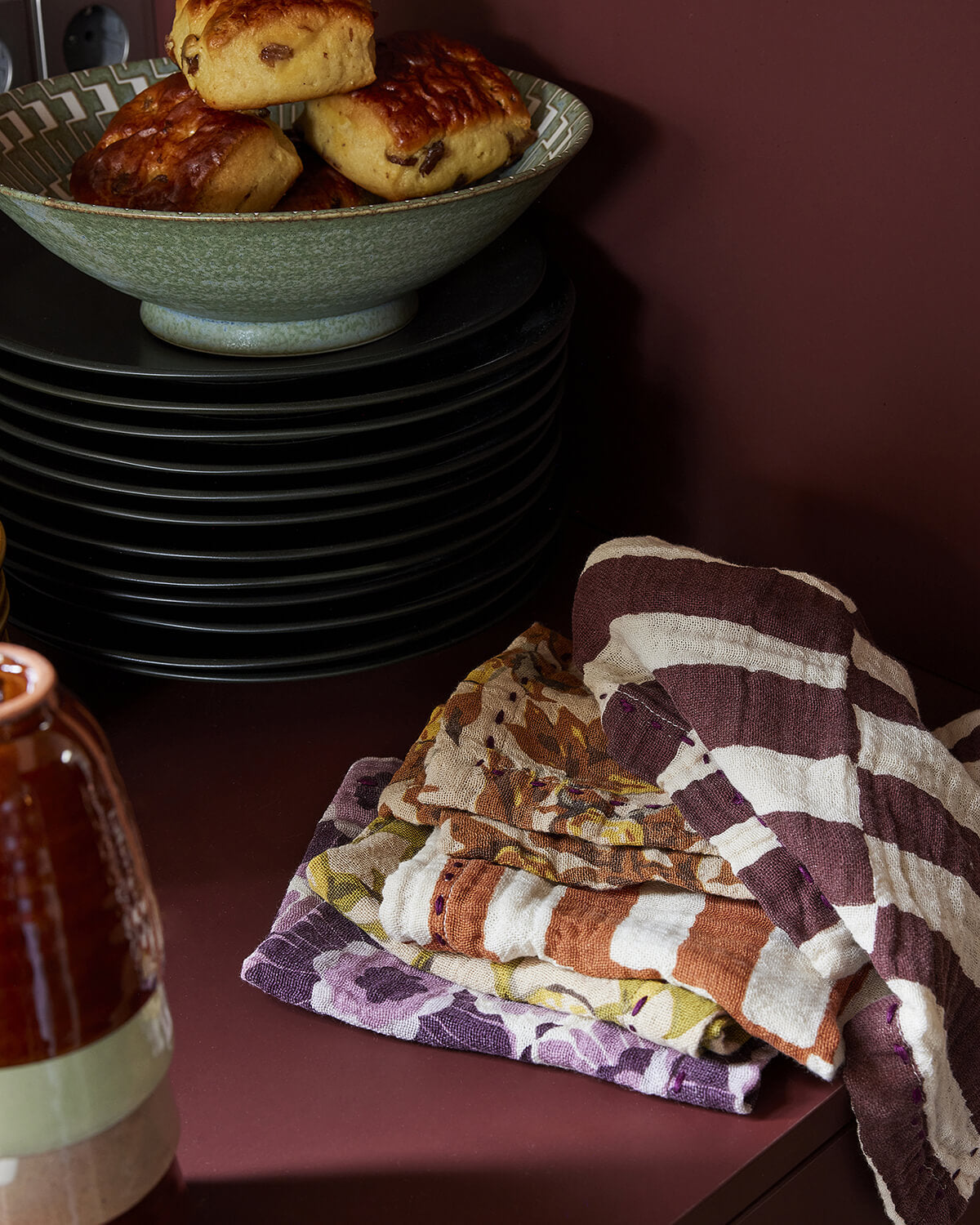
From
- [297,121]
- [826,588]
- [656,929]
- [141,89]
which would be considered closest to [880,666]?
[826,588]

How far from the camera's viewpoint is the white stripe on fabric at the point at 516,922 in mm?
455

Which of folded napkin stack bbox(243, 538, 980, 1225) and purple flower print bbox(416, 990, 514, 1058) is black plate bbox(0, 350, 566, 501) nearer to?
folded napkin stack bbox(243, 538, 980, 1225)

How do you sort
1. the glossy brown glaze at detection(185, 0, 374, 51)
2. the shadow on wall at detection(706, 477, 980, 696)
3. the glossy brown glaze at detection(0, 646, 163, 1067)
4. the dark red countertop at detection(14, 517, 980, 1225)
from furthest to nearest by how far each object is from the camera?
the shadow on wall at detection(706, 477, 980, 696), the glossy brown glaze at detection(185, 0, 374, 51), the dark red countertop at detection(14, 517, 980, 1225), the glossy brown glaze at detection(0, 646, 163, 1067)

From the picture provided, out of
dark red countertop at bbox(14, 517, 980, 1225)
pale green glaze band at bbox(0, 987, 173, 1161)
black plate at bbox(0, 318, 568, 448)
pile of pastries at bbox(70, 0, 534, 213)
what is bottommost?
dark red countertop at bbox(14, 517, 980, 1225)

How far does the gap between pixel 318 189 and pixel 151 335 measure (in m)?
0.10

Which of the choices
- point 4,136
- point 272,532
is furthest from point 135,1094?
point 4,136

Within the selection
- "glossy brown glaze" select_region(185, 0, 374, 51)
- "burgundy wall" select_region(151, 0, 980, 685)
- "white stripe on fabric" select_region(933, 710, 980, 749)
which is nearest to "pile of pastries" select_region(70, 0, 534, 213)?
"glossy brown glaze" select_region(185, 0, 374, 51)

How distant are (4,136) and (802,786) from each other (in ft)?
1.65

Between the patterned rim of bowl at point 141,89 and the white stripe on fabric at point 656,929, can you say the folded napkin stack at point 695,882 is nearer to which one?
the white stripe on fabric at point 656,929

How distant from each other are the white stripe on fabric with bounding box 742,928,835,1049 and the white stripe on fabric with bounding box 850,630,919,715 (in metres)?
0.12

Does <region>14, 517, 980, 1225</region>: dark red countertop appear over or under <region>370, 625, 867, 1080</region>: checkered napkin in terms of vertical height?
under

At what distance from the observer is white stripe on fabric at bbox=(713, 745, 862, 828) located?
1.48ft

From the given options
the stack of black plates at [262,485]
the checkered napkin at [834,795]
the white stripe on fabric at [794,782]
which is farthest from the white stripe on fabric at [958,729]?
the stack of black plates at [262,485]

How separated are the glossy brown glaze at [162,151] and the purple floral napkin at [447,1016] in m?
0.29
